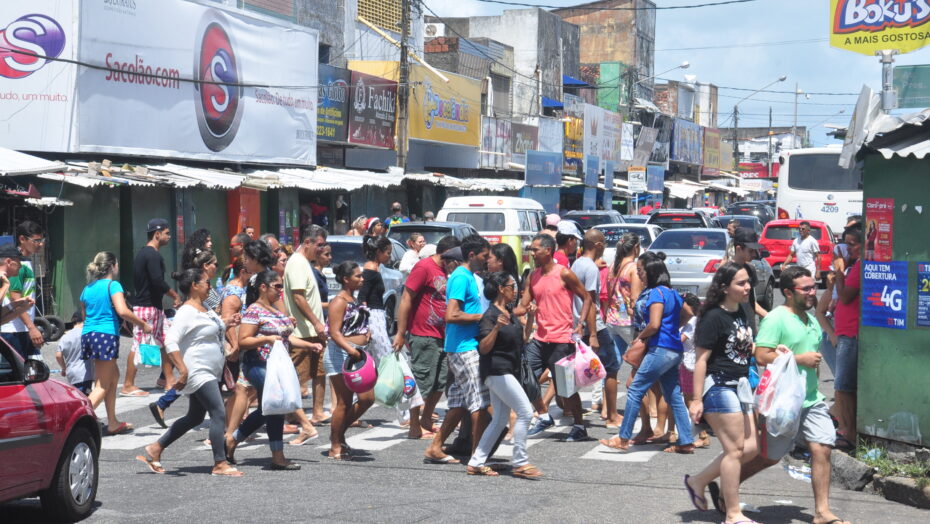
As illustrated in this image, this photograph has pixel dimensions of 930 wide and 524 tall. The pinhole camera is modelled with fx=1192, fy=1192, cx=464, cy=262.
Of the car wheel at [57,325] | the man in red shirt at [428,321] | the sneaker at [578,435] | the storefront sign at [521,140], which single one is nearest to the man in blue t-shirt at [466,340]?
the man in red shirt at [428,321]

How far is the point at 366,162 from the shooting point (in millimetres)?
32594

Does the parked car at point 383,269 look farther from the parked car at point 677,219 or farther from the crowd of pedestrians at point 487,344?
the parked car at point 677,219

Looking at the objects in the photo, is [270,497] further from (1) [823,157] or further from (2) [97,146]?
(1) [823,157]

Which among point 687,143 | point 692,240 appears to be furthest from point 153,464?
point 687,143

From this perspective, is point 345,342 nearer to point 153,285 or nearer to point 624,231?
point 153,285

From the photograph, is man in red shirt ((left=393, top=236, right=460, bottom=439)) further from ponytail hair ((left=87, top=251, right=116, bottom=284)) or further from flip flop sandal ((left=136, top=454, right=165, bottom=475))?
ponytail hair ((left=87, top=251, right=116, bottom=284))

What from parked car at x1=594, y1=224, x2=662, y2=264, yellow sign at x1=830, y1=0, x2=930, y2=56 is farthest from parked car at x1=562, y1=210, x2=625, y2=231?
yellow sign at x1=830, y1=0, x2=930, y2=56

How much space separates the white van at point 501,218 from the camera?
23156 mm

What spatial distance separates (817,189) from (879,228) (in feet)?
78.2

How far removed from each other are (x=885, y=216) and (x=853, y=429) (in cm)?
189

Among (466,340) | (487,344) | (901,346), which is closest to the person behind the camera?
(901,346)

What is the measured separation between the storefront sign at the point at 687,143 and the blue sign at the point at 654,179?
14.4m

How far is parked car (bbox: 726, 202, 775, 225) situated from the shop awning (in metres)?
36.5

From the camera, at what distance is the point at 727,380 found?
7.03 m
